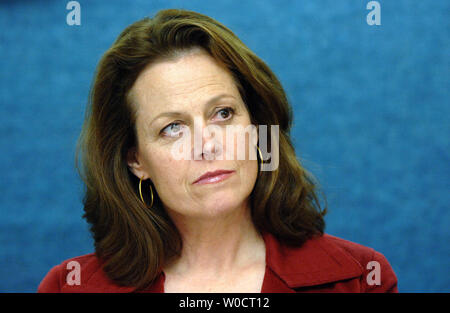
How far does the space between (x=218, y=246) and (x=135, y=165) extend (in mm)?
365

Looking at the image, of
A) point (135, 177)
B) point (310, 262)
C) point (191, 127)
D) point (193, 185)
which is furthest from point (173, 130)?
point (310, 262)

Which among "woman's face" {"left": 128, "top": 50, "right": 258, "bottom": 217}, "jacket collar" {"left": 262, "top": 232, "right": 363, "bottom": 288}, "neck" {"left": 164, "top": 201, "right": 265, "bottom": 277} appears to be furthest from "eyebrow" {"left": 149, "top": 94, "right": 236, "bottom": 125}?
"jacket collar" {"left": 262, "top": 232, "right": 363, "bottom": 288}

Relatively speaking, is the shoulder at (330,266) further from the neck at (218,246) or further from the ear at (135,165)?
the ear at (135,165)

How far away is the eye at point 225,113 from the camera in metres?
1.40

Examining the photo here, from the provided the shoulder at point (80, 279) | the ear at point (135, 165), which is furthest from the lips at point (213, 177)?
the shoulder at point (80, 279)

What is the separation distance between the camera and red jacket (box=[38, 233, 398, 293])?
4.60 ft

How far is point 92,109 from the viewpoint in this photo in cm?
153

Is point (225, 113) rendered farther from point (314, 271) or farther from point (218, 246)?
point (314, 271)

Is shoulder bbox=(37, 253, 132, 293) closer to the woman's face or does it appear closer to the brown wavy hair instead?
the brown wavy hair

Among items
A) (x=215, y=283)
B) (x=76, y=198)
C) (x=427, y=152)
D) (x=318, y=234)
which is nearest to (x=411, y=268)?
(x=427, y=152)

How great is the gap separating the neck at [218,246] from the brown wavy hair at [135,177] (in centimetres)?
4

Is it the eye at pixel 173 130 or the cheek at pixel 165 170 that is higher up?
the eye at pixel 173 130

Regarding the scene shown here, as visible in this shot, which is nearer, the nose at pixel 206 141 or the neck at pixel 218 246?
the nose at pixel 206 141

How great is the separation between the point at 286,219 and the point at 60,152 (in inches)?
48.5
